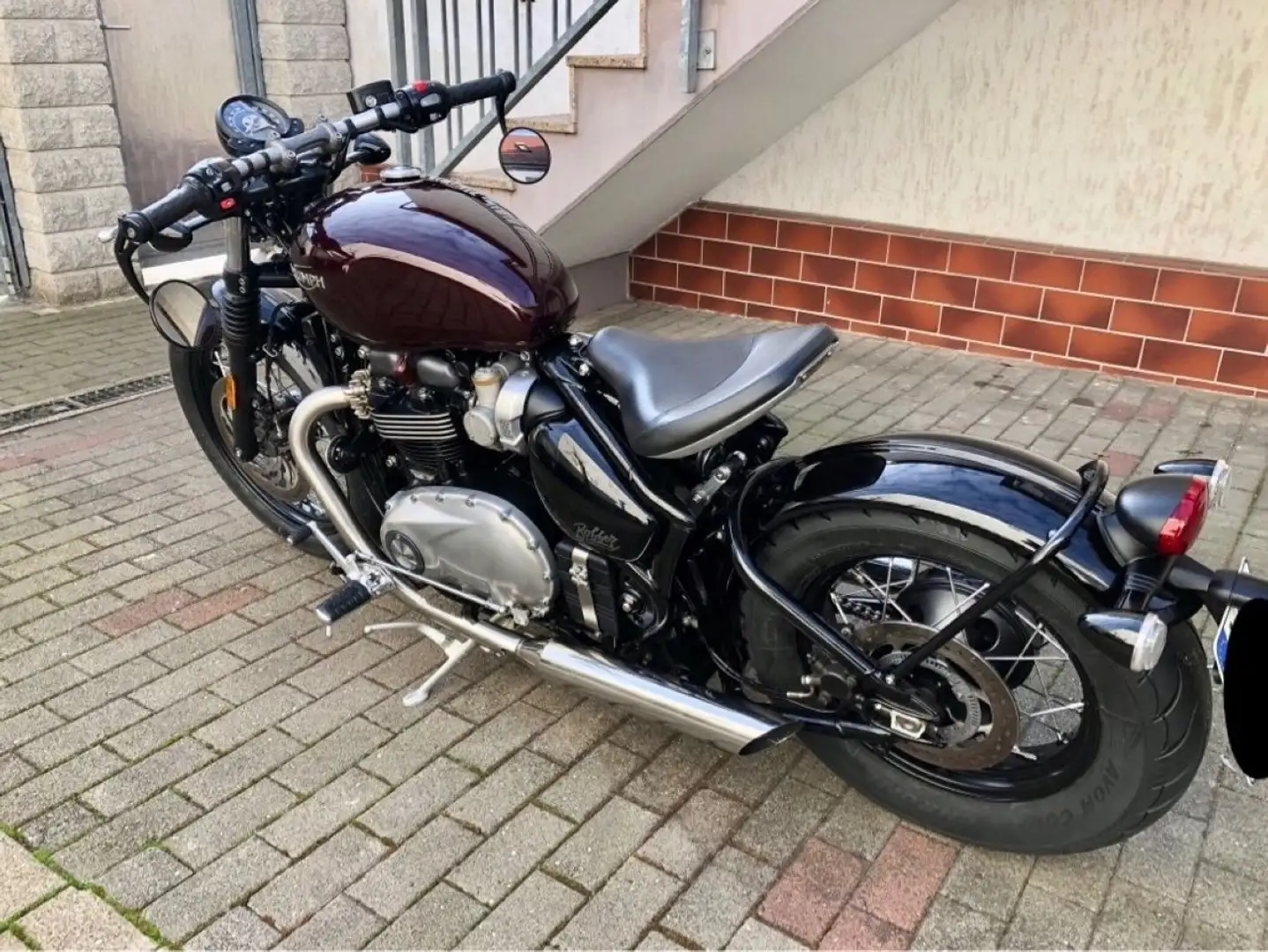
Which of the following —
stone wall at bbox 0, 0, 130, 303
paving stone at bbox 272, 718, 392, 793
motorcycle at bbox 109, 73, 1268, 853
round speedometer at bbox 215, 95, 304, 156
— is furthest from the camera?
stone wall at bbox 0, 0, 130, 303

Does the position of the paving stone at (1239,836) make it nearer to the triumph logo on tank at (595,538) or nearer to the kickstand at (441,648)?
the triumph logo on tank at (595,538)

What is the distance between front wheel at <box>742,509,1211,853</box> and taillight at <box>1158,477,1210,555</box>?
177 mm

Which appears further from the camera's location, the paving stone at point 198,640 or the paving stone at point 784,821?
the paving stone at point 198,640

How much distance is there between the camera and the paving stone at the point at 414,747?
102 inches

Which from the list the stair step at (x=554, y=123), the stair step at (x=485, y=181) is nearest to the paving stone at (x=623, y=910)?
the stair step at (x=554, y=123)

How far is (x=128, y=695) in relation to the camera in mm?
2854

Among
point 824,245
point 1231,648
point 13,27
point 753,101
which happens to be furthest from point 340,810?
point 13,27

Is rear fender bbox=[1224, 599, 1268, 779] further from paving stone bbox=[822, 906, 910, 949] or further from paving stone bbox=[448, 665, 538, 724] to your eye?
paving stone bbox=[448, 665, 538, 724]

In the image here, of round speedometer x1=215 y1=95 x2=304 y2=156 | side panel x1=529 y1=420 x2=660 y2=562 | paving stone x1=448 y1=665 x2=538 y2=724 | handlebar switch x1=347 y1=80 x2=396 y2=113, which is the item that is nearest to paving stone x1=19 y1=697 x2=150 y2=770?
paving stone x1=448 y1=665 x2=538 y2=724

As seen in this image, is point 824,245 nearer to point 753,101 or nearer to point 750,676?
point 753,101

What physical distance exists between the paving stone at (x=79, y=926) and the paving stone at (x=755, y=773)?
126 cm

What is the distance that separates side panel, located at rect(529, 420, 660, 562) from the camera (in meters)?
2.30

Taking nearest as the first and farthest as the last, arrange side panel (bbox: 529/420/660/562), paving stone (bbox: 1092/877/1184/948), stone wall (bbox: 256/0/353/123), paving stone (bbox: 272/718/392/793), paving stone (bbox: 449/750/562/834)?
paving stone (bbox: 1092/877/1184/948) → side panel (bbox: 529/420/660/562) → paving stone (bbox: 449/750/562/834) → paving stone (bbox: 272/718/392/793) → stone wall (bbox: 256/0/353/123)

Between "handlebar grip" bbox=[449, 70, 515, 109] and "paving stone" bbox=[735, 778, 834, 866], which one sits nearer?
"paving stone" bbox=[735, 778, 834, 866]
